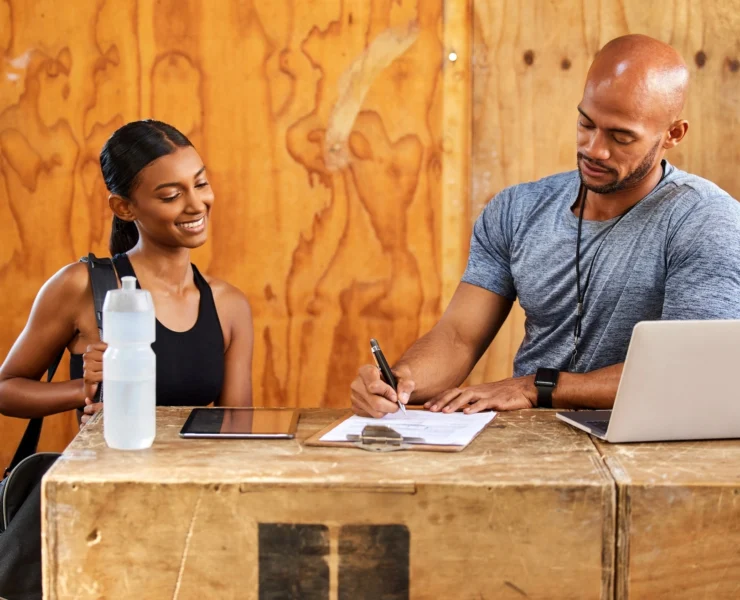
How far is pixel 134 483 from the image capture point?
1263mm

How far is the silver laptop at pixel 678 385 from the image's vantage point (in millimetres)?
1340

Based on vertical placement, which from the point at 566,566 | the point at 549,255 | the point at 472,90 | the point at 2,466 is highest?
the point at 472,90

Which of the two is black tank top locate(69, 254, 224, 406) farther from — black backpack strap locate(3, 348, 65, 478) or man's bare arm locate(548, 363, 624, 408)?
man's bare arm locate(548, 363, 624, 408)

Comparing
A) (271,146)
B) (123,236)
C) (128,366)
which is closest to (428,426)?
(128,366)

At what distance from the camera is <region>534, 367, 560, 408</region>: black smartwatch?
1809 millimetres

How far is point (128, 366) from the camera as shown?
4.48 feet

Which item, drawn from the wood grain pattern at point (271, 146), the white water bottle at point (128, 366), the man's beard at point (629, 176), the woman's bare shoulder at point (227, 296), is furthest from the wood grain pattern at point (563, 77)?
the white water bottle at point (128, 366)

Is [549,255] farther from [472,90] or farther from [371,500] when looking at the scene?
[371,500]

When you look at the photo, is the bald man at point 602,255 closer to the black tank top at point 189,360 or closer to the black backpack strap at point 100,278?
the black tank top at point 189,360

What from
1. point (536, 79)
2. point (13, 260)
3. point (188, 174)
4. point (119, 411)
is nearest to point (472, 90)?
point (536, 79)

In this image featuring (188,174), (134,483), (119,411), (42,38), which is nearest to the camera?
(134,483)

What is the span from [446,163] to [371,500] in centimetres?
169

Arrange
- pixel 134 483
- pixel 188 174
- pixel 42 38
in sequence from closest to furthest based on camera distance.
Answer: pixel 134 483 < pixel 188 174 < pixel 42 38

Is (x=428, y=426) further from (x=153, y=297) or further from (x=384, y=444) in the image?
(x=153, y=297)
